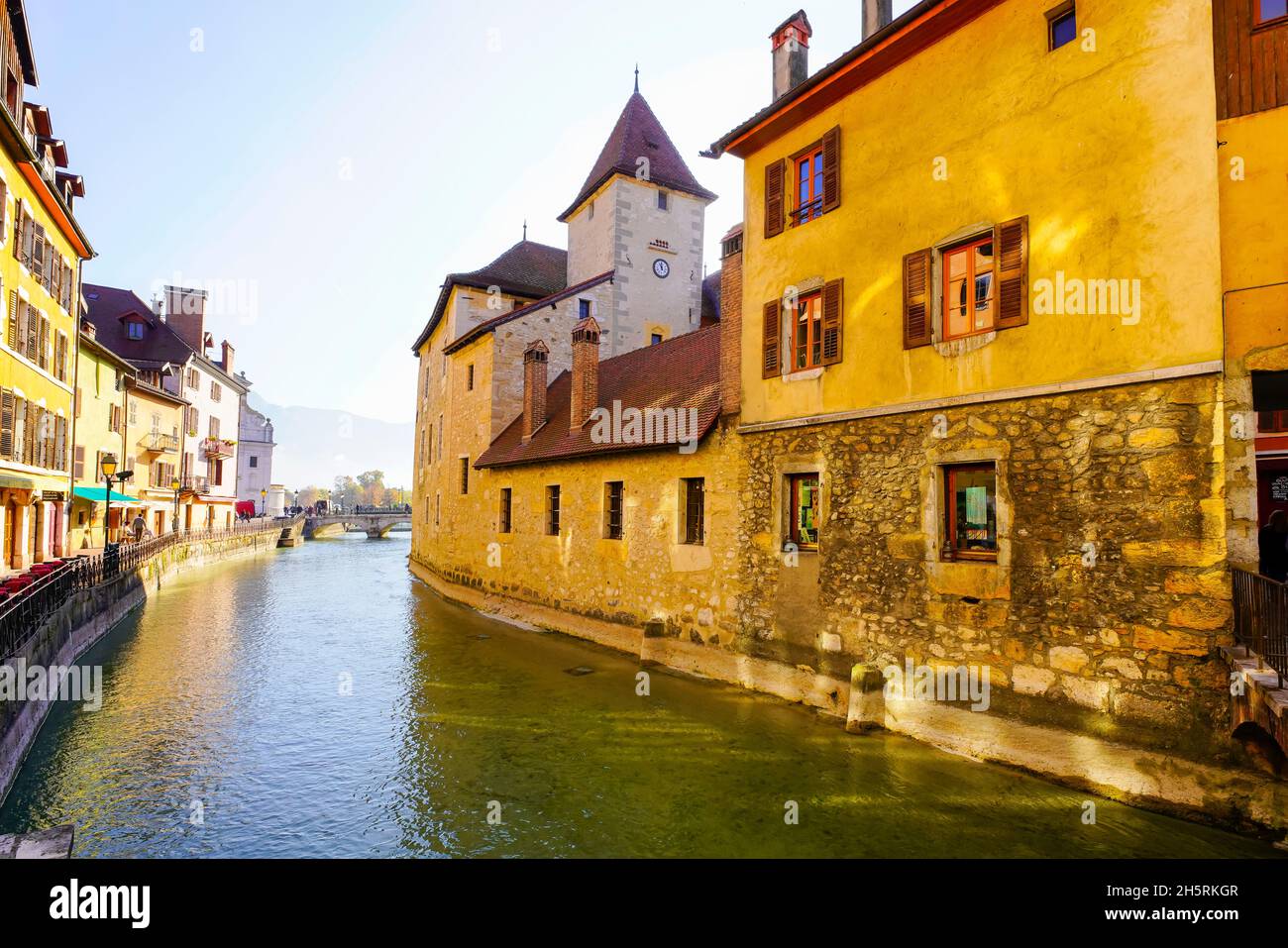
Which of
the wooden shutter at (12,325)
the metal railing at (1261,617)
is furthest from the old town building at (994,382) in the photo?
the wooden shutter at (12,325)

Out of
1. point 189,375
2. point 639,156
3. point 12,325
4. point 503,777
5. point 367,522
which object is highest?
point 639,156

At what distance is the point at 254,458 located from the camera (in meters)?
64.1

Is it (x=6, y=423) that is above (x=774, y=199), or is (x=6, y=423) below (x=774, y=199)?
below

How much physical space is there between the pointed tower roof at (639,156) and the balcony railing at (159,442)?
75.2ft

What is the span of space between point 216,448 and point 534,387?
3311 cm

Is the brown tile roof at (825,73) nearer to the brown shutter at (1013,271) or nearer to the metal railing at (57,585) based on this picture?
the brown shutter at (1013,271)

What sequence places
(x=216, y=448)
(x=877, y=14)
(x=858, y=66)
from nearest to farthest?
(x=858, y=66)
(x=877, y=14)
(x=216, y=448)

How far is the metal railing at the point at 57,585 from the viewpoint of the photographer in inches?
376

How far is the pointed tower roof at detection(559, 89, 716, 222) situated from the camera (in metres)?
25.7

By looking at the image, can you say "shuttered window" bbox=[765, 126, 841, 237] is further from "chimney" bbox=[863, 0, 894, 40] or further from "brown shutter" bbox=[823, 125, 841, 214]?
"chimney" bbox=[863, 0, 894, 40]

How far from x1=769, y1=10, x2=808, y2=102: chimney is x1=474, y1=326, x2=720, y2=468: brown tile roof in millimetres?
5452

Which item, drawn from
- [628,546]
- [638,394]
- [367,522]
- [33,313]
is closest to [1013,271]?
[628,546]

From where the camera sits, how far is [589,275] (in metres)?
26.3

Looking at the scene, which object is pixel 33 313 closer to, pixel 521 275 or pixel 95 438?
pixel 95 438
